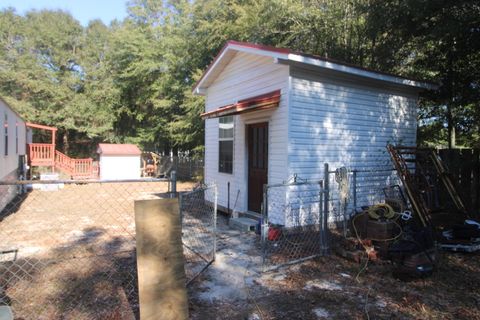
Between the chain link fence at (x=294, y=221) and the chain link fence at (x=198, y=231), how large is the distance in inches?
42.7

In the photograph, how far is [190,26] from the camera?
1912 centimetres

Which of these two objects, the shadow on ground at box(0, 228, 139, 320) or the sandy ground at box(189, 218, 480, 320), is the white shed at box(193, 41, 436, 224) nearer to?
the sandy ground at box(189, 218, 480, 320)

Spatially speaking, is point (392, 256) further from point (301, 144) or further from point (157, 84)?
point (157, 84)

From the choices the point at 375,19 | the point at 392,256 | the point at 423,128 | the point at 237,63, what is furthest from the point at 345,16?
the point at 392,256

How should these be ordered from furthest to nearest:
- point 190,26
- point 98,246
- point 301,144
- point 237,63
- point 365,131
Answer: point 190,26, point 237,63, point 365,131, point 301,144, point 98,246

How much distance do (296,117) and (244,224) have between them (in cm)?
253

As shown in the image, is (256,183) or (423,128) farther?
(423,128)

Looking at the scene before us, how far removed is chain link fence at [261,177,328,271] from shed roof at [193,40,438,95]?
2261 mm

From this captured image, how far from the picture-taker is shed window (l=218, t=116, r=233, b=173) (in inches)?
350

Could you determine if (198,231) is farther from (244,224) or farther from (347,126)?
(347,126)

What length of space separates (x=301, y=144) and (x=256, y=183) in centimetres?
169

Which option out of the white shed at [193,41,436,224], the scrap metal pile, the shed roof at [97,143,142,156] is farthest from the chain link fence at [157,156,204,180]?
the scrap metal pile

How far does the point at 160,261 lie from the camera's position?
3.07 meters

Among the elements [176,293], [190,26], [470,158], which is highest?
[190,26]
